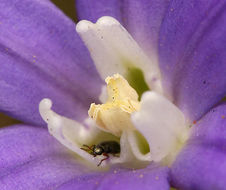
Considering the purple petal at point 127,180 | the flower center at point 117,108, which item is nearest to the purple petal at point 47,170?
the purple petal at point 127,180

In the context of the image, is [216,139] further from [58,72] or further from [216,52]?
[58,72]

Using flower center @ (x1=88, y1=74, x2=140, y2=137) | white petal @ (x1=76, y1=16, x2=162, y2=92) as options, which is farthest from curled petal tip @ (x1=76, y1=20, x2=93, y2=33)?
flower center @ (x1=88, y1=74, x2=140, y2=137)

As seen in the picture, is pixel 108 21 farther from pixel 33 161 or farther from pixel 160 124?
pixel 33 161

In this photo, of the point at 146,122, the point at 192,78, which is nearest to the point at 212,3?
the point at 192,78

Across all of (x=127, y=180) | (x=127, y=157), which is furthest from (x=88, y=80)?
(x=127, y=180)

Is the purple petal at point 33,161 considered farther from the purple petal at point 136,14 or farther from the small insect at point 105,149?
the purple petal at point 136,14

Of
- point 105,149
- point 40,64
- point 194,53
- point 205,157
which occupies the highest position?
point 40,64
